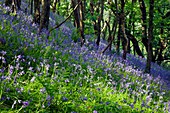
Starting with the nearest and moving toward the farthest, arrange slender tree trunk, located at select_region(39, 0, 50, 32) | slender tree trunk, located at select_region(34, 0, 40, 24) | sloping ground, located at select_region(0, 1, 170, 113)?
sloping ground, located at select_region(0, 1, 170, 113), slender tree trunk, located at select_region(39, 0, 50, 32), slender tree trunk, located at select_region(34, 0, 40, 24)

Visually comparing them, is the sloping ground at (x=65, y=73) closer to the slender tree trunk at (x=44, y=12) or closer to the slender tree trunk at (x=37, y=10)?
the slender tree trunk at (x=44, y=12)

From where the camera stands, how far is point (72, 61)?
21.0 feet

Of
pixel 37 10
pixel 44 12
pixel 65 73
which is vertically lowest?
pixel 65 73

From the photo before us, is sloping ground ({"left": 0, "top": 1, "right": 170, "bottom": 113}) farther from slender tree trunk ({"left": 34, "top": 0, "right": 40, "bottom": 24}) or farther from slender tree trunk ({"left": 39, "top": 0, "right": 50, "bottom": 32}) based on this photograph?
slender tree trunk ({"left": 34, "top": 0, "right": 40, "bottom": 24})

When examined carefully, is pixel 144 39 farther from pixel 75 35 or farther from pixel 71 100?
pixel 71 100

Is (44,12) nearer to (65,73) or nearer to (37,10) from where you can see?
(37,10)

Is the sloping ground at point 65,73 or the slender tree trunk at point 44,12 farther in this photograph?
the slender tree trunk at point 44,12

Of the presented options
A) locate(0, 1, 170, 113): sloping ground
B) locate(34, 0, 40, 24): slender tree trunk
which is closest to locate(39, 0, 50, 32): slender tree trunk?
locate(0, 1, 170, 113): sloping ground

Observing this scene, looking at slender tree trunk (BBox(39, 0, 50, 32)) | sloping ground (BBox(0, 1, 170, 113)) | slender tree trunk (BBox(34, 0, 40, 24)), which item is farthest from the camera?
slender tree trunk (BBox(34, 0, 40, 24))

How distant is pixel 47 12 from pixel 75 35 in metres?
2.62

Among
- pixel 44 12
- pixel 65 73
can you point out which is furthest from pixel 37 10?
pixel 65 73

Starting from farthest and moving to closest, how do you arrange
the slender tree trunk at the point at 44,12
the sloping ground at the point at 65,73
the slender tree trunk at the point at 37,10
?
the slender tree trunk at the point at 37,10 < the slender tree trunk at the point at 44,12 < the sloping ground at the point at 65,73

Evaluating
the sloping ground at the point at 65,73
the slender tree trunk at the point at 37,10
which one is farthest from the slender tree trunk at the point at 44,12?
the slender tree trunk at the point at 37,10

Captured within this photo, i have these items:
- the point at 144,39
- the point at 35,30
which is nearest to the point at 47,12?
the point at 35,30
